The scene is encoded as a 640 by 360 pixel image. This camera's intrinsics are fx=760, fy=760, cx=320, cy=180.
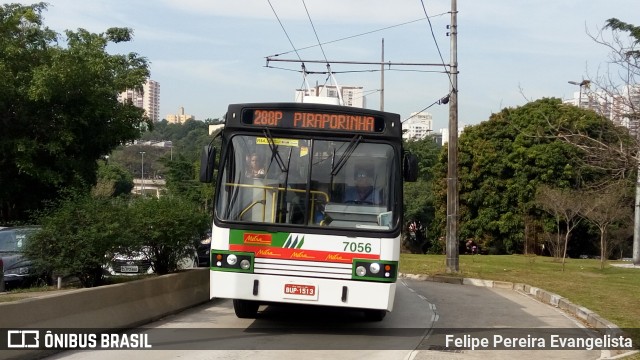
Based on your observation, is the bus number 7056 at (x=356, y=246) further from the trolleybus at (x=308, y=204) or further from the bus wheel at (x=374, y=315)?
the bus wheel at (x=374, y=315)

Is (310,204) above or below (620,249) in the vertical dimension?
above

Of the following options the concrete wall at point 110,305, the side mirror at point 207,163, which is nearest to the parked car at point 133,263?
the concrete wall at point 110,305

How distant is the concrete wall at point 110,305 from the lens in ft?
28.5

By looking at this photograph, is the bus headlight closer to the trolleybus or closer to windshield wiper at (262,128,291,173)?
the trolleybus

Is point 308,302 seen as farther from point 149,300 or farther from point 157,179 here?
point 157,179

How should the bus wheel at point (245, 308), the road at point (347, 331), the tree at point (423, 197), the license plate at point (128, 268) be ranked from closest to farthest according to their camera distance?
the road at point (347, 331), the bus wheel at point (245, 308), the license plate at point (128, 268), the tree at point (423, 197)

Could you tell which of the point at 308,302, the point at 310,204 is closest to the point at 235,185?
the point at 310,204

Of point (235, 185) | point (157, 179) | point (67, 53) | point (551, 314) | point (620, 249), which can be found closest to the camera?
point (235, 185)

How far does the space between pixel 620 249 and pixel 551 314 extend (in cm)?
4273

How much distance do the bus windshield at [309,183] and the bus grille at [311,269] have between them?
0.55 metres

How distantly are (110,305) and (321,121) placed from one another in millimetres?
4015

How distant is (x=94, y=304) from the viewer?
33.7ft

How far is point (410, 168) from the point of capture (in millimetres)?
11094

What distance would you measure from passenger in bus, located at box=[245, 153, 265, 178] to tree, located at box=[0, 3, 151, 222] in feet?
42.9
